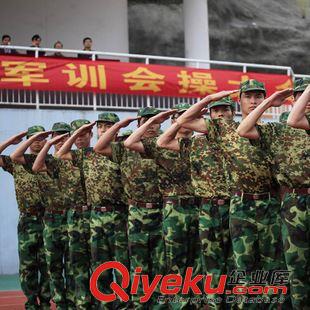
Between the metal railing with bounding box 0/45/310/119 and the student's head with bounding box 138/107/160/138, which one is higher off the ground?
the metal railing with bounding box 0/45/310/119

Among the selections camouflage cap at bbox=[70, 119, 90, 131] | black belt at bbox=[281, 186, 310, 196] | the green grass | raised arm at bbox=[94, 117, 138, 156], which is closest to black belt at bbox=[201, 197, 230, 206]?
black belt at bbox=[281, 186, 310, 196]

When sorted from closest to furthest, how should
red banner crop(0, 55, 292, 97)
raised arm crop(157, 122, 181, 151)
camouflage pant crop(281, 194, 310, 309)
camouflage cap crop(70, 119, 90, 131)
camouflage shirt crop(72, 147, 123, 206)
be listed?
camouflage pant crop(281, 194, 310, 309) → raised arm crop(157, 122, 181, 151) → camouflage shirt crop(72, 147, 123, 206) → camouflage cap crop(70, 119, 90, 131) → red banner crop(0, 55, 292, 97)

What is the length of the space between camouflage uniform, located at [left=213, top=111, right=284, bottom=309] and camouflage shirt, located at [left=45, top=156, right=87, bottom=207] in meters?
2.45

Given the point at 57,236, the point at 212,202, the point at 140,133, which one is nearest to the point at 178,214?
the point at 212,202

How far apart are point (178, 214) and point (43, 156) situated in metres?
2.07

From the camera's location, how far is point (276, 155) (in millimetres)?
5457

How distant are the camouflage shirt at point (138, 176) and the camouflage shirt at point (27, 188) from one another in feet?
5.10

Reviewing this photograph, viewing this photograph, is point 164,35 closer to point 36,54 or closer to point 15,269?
point 36,54

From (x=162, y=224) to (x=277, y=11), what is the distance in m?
15.0

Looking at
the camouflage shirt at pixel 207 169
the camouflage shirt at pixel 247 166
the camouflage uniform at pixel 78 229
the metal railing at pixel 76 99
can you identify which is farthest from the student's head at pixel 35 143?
the metal railing at pixel 76 99

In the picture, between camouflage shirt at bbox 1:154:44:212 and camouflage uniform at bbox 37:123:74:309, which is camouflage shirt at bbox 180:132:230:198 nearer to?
camouflage uniform at bbox 37:123:74:309

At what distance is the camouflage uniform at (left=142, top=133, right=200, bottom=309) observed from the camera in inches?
251

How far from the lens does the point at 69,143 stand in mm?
7570

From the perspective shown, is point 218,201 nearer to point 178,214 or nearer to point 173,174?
point 178,214
